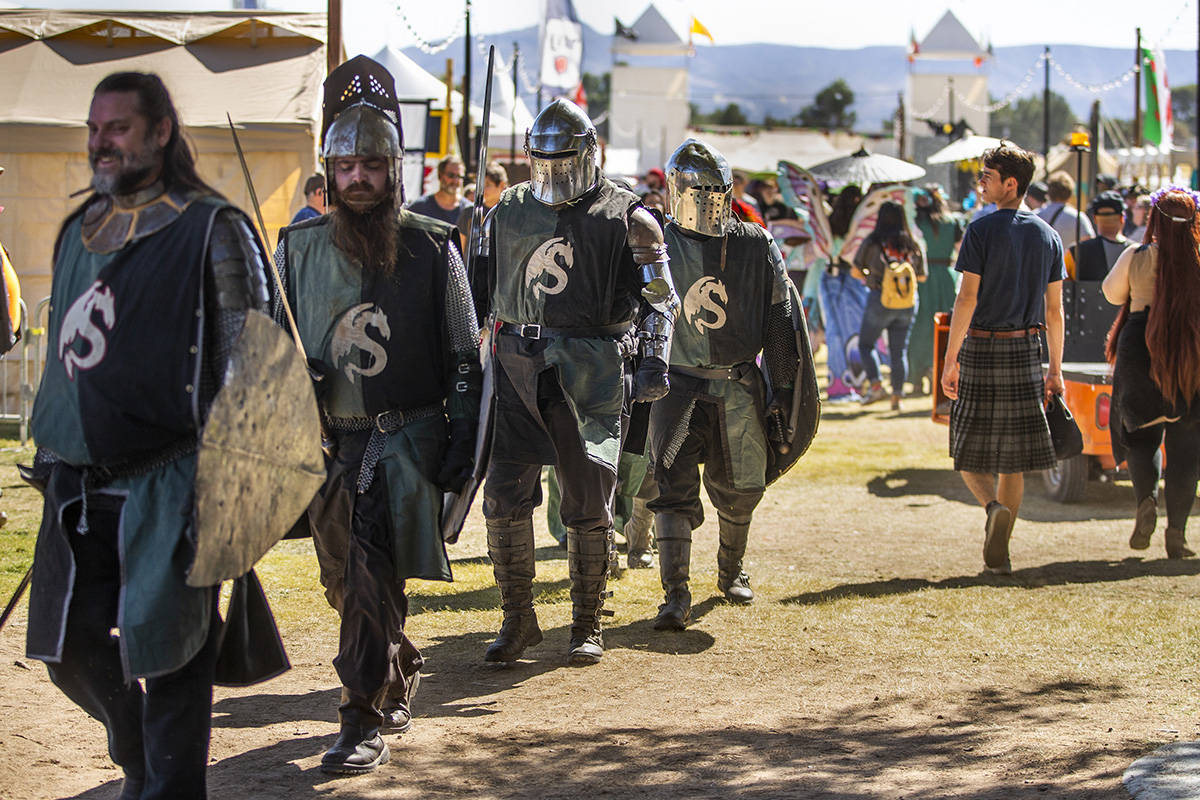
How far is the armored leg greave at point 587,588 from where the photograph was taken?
5.72m

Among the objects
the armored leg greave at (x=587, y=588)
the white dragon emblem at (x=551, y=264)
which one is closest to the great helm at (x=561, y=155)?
the white dragon emblem at (x=551, y=264)

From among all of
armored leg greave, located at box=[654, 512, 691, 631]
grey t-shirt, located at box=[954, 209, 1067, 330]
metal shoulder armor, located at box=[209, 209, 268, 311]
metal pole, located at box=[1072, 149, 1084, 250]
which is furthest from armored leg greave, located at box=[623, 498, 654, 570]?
metal pole, located at box=[1072, 149, 1084, 250]

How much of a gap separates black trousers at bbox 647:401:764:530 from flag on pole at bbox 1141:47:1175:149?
1913 cm

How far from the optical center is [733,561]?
6840 millimetres

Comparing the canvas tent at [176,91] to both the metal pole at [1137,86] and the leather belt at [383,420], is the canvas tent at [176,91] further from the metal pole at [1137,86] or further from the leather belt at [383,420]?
the metal pole at [1137,86]

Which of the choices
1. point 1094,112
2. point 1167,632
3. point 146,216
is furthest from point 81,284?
point 1094,112

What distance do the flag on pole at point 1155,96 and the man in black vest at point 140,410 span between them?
22.4 m

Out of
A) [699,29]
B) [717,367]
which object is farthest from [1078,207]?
[699,29]

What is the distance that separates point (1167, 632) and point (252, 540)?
14.0 ft

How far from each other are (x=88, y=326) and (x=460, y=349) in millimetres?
1292

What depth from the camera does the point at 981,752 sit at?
183 inches

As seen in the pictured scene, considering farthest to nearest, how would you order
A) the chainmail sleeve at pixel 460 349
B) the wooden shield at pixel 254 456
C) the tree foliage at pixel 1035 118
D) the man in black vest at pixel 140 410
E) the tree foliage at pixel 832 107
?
the tree foliage at pixel 1035 118 → the tree foliage at pixel 832 107 → the chainmail sleeve at pixel 460 349 → the man in black vest at pixel 140 410 → the wooden shield at pixel 254 456

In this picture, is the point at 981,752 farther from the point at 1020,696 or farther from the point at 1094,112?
the point at 1094,112

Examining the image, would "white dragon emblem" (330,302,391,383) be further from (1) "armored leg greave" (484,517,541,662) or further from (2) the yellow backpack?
(2) the yellow backpack
